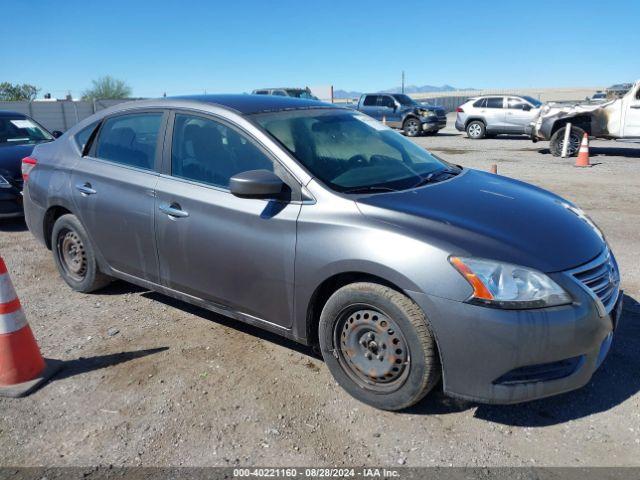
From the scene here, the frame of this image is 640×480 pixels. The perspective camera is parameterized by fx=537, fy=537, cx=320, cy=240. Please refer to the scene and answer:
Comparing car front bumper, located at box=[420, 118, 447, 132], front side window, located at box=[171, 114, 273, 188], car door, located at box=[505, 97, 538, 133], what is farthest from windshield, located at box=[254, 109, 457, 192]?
car front bumper, located at box=[420, 118, 447, 132]

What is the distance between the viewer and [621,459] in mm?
2613

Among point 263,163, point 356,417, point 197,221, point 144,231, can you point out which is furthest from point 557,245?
point 144,231

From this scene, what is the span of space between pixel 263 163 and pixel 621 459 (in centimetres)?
252

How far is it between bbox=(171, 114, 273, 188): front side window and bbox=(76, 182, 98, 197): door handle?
919 mm

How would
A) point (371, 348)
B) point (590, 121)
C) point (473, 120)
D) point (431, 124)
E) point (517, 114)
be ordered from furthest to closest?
point (431, 124) < point (473, 120) < point (517, 114) < point (590, 121) < point (371, 348)

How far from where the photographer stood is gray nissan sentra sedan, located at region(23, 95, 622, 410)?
2.64 metres

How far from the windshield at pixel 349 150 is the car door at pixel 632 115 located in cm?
1160

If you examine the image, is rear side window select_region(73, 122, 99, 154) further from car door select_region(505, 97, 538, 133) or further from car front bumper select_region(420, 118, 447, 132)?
car front bumper select_region(420, 118, 447, 132)

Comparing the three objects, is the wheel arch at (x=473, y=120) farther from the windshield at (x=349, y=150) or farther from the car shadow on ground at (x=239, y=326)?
the car shadow on ground at (x=239, y=326)

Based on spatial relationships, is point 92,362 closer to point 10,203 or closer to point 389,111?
point 10,203

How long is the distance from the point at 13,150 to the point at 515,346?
740cm

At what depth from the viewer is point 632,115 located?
13.3 m

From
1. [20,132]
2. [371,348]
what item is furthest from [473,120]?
[371,348]

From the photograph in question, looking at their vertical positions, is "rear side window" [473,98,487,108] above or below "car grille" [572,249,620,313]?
above
